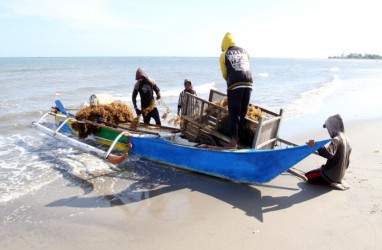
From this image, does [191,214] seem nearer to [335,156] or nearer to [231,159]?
[231,159]

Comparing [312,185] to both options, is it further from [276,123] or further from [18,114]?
[18,114]

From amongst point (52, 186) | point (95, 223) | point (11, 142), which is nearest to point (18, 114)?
point (11, 142)

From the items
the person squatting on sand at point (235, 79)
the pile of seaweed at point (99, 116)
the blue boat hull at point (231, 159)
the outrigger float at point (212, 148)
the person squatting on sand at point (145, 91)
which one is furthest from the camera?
the pile of seaweed at point (99, 116)

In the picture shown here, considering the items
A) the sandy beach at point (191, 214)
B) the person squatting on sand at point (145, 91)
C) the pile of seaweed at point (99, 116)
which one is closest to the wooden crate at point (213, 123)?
the sandy beach at point (191, 214)

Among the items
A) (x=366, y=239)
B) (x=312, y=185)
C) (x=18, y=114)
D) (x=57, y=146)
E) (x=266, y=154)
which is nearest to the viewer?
(x=366, y=239)

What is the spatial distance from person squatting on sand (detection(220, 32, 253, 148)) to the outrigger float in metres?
0.33

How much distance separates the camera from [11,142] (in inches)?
358

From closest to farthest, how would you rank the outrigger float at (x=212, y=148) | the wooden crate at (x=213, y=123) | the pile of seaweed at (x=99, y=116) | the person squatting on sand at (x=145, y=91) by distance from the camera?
the outrigger float at (x=212, y=148), the wooden crate at (x=213, y=123), the person squatting on sand at (x=145, y=91), the pile of seaweed at (x=99, y=116)

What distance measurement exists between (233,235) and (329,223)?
136cm

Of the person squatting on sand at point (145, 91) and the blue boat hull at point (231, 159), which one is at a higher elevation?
the person squatting on sand at point (145, 91)

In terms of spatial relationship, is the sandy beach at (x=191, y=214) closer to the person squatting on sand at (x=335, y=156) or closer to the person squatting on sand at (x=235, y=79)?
the person squatting on sand at (x=335, y=156)

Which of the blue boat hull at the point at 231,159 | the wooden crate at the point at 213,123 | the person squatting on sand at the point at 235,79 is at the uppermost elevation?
the person squatting on sand at the point at 235,79

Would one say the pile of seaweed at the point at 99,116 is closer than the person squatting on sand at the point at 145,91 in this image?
No

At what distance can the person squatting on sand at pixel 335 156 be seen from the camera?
17.3ft
